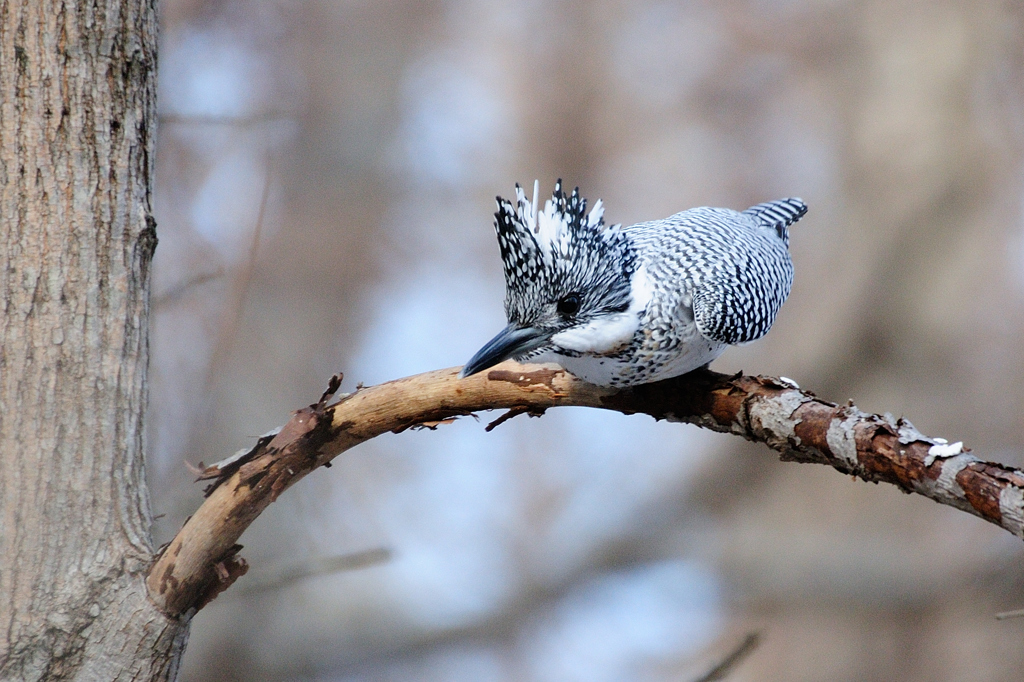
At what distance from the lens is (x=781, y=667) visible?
4043 millimetres

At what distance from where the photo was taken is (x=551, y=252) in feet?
5.00

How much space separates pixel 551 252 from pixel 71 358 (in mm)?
809

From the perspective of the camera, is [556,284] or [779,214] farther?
[779,214]

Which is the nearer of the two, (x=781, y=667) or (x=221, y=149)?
(x=221, y=149)

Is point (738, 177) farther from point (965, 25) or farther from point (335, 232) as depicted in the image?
point (335, 232)

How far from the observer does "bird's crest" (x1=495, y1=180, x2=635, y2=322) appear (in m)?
1.52

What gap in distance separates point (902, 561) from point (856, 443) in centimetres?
298

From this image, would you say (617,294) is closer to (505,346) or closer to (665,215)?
(505,346)

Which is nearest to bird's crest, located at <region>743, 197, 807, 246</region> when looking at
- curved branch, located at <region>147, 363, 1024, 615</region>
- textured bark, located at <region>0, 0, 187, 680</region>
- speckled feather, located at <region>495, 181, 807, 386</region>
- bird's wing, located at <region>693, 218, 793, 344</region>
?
bird's wing, located at <region>693, 218, 793, 344</region>

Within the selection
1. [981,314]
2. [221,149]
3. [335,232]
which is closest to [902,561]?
[981,314]

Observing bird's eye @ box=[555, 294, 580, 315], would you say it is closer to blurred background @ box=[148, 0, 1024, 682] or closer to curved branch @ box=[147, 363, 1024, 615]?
curved branch @ box=[147, 363, 1024, 615]

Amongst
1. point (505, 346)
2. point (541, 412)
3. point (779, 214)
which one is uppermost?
point (779, 214)

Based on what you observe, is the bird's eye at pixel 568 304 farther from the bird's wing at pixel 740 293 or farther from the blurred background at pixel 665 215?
the blurred background at pixel 665 215

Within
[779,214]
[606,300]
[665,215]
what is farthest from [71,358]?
[665,215]
